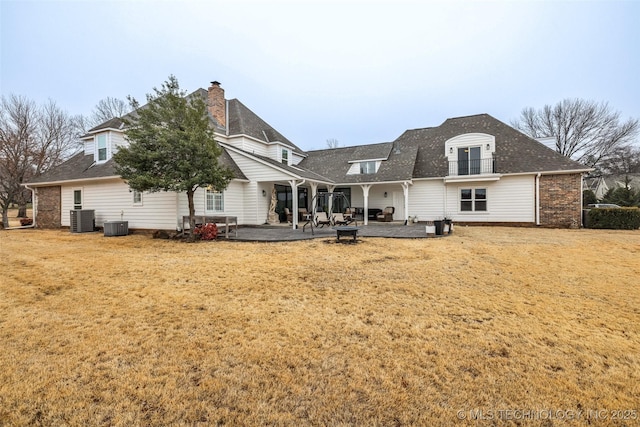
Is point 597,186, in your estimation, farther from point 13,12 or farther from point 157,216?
point 13,12

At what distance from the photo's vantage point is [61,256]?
8.12 metres

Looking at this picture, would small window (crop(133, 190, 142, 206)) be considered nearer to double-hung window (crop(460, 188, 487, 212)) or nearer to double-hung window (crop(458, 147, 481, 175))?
double-hung window (crop(458, 147, 481, 175))

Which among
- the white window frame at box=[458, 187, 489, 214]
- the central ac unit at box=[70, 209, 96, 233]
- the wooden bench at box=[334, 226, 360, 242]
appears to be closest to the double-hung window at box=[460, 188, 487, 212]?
the white window frame at box=[458, 187, 489, 214]

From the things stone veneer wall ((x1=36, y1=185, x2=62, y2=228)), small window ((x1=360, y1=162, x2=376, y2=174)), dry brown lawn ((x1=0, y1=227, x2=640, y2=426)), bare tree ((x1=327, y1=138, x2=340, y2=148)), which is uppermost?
bare tree ((x1=327, y1=138, x2=340, y2=148))

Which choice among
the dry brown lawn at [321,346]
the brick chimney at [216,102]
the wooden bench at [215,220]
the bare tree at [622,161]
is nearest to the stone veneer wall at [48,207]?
the brick chimney at [216,102]

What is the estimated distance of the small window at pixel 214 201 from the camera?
1431 centimetres

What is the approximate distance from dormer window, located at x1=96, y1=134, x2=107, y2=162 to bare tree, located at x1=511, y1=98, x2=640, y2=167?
136 feet

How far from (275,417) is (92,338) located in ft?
8.27

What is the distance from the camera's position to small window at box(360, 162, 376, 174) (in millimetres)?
20547

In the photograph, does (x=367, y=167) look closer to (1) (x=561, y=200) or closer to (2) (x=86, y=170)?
(1) (x=561, y=200)

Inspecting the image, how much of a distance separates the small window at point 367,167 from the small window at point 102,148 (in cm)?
1542

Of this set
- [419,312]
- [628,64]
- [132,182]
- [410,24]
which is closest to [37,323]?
[419,312]

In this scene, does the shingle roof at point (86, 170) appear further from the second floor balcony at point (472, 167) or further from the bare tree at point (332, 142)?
the bare tree at point (332, 142)

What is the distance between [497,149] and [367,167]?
8287mm
